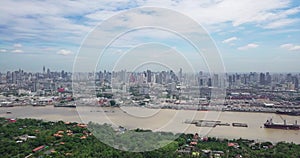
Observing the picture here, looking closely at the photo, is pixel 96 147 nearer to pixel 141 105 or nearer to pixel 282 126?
pixel 141 105

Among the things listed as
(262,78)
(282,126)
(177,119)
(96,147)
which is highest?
(262,78)

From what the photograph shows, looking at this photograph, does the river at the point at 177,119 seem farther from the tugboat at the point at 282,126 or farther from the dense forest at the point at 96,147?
the dense forest at the point at 96,147

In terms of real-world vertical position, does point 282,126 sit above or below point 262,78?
below

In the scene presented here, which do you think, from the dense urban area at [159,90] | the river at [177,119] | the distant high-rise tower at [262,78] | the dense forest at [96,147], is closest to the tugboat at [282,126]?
the river at [177,119]

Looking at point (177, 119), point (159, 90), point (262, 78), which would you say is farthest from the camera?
point (262, 78)

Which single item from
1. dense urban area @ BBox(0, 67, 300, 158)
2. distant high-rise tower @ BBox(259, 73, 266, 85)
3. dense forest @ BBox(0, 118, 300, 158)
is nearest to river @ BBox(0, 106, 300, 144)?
dense urban area @ BBox(0, 67, 300, 158)

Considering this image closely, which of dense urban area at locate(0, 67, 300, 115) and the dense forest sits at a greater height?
dense urban area at locate(0, 67, 300, 115)

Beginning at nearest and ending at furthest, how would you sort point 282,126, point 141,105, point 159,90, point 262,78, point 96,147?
point 141,105 < point 159,90 < point 96,147 < point 282,126 < point 262,78

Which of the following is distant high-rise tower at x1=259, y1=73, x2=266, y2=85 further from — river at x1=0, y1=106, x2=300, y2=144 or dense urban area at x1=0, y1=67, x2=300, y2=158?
river at x1=0, y1=106, x2=300, y2=144

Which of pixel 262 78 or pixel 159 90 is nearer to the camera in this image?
pixel 159 90

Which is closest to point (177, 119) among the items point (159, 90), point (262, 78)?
point (159, 90)

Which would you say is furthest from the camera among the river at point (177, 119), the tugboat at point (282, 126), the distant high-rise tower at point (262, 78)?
the distant high-rise tower at point (262, 78)
